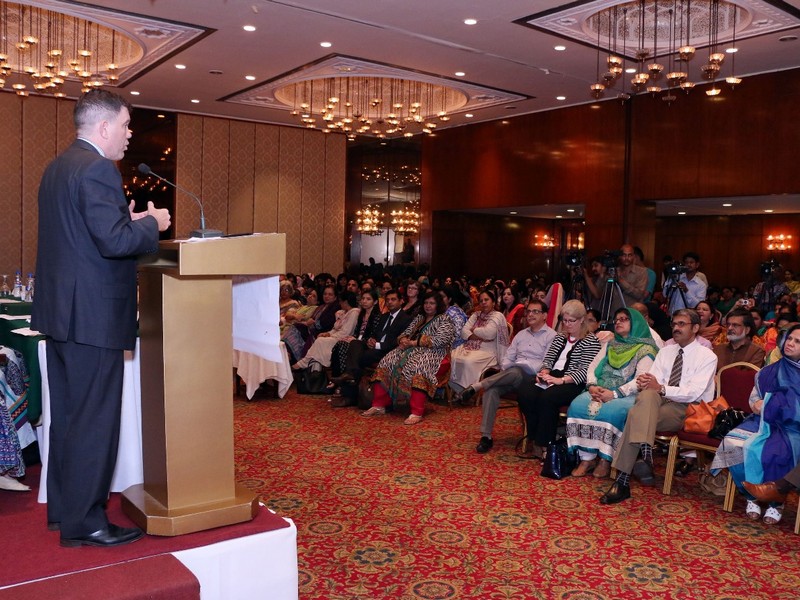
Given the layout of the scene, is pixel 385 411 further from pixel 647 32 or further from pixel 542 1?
pixel 647 32

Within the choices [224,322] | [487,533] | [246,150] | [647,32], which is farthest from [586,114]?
[224,322]

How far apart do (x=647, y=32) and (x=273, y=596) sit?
8247 millimetres

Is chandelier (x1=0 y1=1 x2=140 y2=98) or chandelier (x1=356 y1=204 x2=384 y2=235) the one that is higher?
chandelier (x1=0 y1=1 x2=140 y2=98)

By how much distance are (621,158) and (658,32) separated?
280 centimetres

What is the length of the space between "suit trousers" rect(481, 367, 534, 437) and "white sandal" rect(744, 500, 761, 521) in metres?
1.91

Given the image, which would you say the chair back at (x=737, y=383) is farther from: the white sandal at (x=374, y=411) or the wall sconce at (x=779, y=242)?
the wall sconce at (x=779, y=242)

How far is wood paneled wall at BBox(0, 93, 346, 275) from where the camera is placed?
487 inches

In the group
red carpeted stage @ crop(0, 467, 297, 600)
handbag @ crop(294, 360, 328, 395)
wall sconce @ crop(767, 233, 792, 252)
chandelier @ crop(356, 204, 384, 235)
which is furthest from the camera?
wall sconce @ crop(767, 233, 792, 252)

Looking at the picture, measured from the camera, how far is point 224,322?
250 cm

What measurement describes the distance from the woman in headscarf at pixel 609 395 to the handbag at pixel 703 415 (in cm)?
38

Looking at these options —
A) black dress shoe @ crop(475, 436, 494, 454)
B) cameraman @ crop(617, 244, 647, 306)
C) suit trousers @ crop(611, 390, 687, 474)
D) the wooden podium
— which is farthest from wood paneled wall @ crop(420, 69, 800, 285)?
the wooden podium

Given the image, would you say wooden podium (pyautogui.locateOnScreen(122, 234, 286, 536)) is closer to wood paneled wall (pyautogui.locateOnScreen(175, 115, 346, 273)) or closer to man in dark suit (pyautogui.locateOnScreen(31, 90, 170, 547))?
man in dark suit (pyautogui.locateOnScreen(31, 90, 170, 547))

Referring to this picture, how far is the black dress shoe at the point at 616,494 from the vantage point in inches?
179

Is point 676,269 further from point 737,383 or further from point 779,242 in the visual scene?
point 779,242
